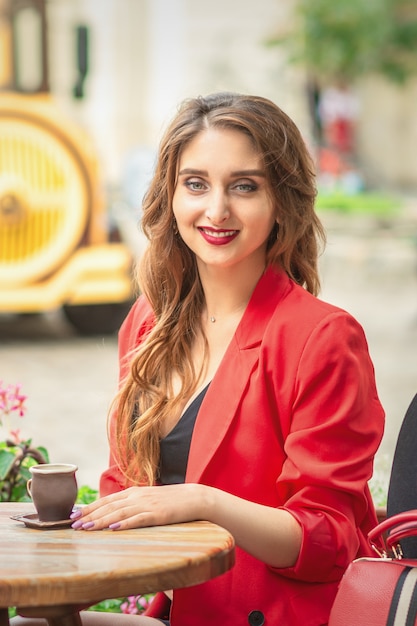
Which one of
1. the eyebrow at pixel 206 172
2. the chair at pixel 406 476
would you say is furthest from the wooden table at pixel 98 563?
the eyebrow at pixel 206 172

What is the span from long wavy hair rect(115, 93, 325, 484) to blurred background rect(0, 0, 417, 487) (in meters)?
0.32

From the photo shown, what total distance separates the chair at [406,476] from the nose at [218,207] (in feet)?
1.79

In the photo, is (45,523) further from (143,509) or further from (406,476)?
(406,476)

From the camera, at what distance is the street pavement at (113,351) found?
7.03 m

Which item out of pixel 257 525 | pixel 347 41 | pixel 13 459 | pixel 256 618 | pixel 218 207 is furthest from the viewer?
pixel 347 41

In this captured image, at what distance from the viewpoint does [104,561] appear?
194cm

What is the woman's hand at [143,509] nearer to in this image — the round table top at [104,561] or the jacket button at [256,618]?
the round table top at [104,561]

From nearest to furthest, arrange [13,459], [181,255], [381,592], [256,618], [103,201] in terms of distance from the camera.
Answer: [381,592], [256,618], [181,255], [13,459], [103,201]

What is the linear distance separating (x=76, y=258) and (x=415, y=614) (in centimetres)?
852

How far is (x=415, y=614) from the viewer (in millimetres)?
2082

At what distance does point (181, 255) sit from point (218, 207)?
0.96ft

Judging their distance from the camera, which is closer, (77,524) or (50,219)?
(77,524)

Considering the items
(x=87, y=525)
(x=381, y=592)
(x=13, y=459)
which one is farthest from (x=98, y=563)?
(x=13, y=459)

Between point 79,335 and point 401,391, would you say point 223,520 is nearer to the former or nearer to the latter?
point 401,391
